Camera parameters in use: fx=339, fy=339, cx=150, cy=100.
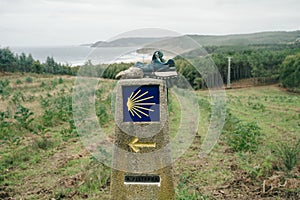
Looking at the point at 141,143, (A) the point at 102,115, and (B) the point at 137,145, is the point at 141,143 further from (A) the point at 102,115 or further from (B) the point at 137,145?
(A) the point at 102,115

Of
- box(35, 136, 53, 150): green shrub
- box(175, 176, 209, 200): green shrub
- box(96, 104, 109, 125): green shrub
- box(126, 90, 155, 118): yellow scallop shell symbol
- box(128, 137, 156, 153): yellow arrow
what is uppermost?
box(126, 90, 155, 118): yellow scallop shell symbol

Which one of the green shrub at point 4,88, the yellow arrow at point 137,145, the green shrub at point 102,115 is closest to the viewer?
the yellow arrow at point 137,145

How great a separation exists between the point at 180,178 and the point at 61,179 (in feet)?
7.71

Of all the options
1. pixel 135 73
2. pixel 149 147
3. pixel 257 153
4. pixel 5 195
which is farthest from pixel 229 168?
pixel 5 195

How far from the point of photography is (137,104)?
4512 mm

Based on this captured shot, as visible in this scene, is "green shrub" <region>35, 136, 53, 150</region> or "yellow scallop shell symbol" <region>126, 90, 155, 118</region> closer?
"yellow scallop shell symbol" <region>126, 90, 155, 118</region>

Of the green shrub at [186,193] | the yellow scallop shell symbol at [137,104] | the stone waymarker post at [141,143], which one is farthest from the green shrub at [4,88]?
the yellow scallop shell symbol at [137,104]

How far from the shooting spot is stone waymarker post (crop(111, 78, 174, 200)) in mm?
4496

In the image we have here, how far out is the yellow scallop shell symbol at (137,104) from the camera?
4.49 m

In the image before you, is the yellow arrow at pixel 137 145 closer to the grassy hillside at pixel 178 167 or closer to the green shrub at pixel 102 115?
the grassy hillside at pixel 178 167

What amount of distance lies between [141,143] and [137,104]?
0.56m

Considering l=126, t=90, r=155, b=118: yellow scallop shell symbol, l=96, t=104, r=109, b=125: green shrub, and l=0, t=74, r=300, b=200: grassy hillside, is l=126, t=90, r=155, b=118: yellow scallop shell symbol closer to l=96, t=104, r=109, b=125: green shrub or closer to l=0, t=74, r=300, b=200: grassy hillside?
l=0, t=74, r=300, b=200: grassy hillside

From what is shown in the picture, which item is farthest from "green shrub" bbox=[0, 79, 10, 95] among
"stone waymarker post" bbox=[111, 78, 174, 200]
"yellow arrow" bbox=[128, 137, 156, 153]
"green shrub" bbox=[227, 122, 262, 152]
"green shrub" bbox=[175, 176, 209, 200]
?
"yellow arrow" bbox=[128, 137, 156, 153]

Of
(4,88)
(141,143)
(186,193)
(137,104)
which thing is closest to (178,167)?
(186,193)
